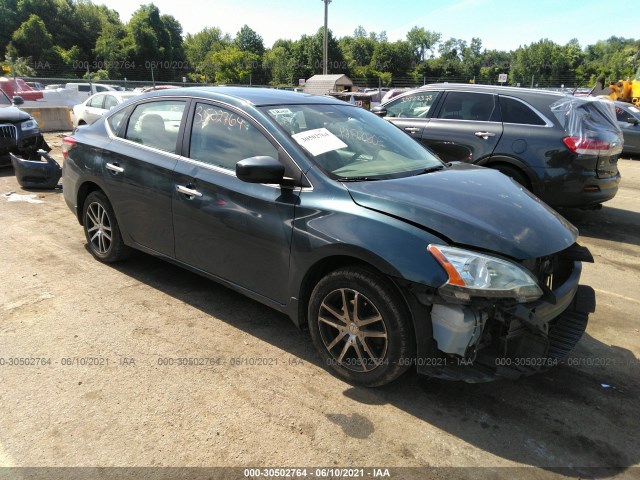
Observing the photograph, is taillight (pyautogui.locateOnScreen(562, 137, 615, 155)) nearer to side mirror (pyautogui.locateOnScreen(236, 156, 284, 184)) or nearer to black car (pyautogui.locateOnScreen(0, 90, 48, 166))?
side mirror (pyautogui.locateOnScreen(236, 156, 284, 184))

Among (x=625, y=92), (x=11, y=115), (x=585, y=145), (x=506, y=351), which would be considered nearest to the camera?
(x=506, y=351)

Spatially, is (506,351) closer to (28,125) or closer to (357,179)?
(357,179)

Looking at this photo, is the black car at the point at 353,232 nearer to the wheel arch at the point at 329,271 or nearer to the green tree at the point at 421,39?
the wheel arch at the point at 329,271

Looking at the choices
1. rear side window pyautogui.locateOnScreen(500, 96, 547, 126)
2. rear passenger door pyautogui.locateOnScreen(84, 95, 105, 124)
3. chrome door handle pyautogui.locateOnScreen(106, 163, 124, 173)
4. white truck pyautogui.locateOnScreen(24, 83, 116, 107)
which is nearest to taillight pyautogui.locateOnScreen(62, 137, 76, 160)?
chrome door handle pyautogui.locateOnScreen(106, 163, 124, 173)

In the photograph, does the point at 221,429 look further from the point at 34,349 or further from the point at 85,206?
the point at 85,206

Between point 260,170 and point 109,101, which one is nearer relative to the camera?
point 260,170

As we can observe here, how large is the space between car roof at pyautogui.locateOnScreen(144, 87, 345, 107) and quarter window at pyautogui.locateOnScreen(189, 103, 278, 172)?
118 mm

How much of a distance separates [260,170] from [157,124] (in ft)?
5.45

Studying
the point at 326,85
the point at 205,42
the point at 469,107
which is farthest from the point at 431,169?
the point at 205,42

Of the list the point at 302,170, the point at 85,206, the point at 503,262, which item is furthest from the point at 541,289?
the point at 85,206

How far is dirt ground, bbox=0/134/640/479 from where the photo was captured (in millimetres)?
2385

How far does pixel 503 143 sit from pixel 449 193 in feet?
13.0

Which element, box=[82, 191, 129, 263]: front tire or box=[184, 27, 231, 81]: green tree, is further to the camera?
box=[184, 27, 231, 81]: green tree

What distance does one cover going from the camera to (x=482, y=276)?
247 cm
